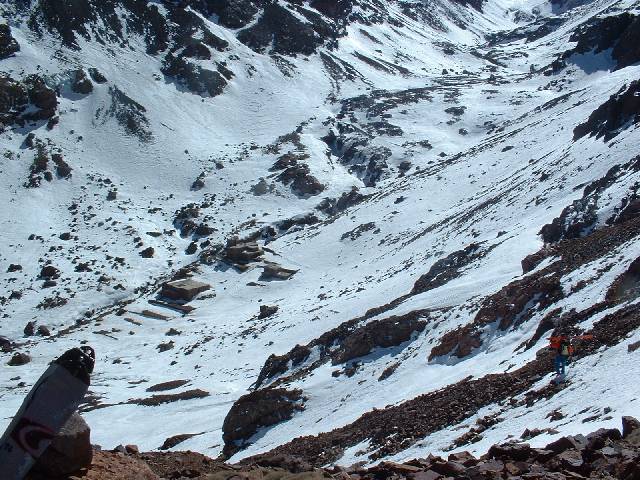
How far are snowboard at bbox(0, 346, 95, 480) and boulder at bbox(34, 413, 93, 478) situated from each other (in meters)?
1.07

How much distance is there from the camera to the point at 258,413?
2342 cm

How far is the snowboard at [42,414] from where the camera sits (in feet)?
18.7

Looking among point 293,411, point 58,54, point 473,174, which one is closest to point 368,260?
point 473,174

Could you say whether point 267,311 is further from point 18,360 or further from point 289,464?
point 289,464

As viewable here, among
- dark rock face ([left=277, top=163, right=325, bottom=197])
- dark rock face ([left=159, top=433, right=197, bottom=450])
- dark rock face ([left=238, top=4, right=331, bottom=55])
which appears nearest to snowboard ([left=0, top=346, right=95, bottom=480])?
dark rock face ([left=159, top=433, right=197, bottom=450])

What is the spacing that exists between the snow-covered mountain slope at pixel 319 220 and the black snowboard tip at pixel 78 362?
23.6 ft

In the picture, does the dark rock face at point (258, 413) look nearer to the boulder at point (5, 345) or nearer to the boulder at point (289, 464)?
the boulder at point (289, 464)

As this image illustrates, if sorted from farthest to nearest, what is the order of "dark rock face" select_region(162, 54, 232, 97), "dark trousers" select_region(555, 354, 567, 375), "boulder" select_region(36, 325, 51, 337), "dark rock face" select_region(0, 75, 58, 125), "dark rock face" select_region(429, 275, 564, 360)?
"dark rock face" select_region(162, 54, 232, 97)
"dark rock face" select_region(0, 75, 58, 125)
"boulder" select_region(36, 325, 51, 337)
"dark rock face" select_region(429, 275, 564, 360)
"dark trousers" select_region(555, 354, 567, 375)

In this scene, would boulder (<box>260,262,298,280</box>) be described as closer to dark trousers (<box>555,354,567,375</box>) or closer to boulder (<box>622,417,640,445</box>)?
dark trousers (<box>555,354,567,375</box>)

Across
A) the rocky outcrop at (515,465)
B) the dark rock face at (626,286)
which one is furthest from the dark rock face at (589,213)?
the rocky outcrop at (515,465)

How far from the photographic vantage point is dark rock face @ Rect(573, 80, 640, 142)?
42688 mm

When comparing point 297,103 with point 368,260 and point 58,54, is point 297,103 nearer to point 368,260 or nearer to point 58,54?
point 58,54

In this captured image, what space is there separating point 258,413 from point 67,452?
16924 mm

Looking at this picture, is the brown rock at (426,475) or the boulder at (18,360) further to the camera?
the boulder at (18,360)
